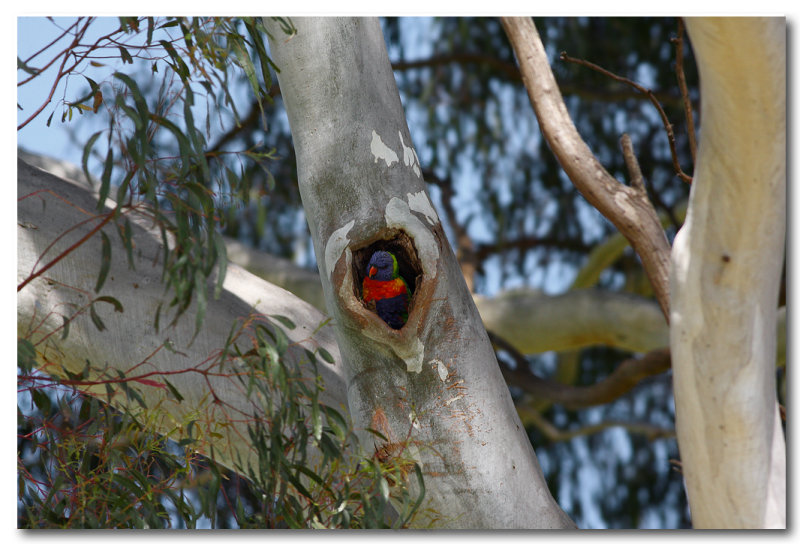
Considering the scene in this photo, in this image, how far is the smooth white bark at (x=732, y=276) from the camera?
933 mm

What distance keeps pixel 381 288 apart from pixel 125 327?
47 centimetres

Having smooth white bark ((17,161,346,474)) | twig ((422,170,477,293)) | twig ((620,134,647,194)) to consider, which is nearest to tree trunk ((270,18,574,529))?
smooth white bark ((17,161,346,474))

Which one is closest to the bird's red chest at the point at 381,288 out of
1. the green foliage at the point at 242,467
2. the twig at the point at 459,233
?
the green foliage at the point at 242,467

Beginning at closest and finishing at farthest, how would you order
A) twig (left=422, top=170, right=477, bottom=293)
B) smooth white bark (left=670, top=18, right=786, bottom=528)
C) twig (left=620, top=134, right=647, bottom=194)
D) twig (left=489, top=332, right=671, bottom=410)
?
smooth white bark (left=670, top=18, right=786, bottom=528)
twig (left=620, top=134, right=647, bottom=194)
twig (left=489, top=332, right=671, bottom=410)
twig (left=422, top=170, right=477, bottom=293)

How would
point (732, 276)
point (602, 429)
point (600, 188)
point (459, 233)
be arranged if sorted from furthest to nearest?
point (602, 429) → point (459, 233) → point (600, 188) → point (732, 276)

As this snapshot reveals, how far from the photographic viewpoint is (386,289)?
1357 millimetres

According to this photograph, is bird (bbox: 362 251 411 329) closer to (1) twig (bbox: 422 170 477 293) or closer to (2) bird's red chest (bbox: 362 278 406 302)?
(2) bird's red chest (bbox: 362 278 406 302)

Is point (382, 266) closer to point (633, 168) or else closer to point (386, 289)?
point (386, 289)

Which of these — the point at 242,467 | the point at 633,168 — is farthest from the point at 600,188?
the point at 242,467

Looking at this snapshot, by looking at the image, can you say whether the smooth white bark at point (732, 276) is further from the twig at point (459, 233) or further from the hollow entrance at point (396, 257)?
the twig at point (459, 233)

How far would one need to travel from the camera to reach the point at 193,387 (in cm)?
144

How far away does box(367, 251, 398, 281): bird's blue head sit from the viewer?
1.32m
